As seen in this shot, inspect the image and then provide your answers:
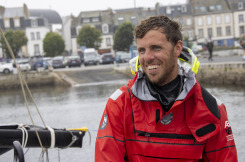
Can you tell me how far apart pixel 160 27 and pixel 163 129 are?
64 centimetres

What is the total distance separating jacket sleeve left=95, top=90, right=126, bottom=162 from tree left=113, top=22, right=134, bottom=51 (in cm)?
6425

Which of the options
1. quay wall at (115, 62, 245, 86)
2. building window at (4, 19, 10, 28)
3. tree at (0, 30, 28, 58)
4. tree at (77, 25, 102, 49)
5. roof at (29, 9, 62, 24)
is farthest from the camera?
roof at (29, 9, 62, 24)

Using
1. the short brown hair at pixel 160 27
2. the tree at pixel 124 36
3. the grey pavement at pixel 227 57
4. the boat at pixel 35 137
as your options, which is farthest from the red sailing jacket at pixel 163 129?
the tree at pixel 124 36

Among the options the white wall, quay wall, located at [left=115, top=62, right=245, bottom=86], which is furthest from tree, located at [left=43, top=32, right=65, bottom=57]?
quay wall, located at [left=115, top=62, right=245, bottom=86]

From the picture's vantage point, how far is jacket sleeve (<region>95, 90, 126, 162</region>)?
254cm

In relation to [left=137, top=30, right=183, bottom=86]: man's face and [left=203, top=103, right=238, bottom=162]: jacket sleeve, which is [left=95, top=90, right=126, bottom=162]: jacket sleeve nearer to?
[left=137, top=30, right=183, bottom=86]: man's face

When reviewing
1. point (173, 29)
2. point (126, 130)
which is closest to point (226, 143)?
point (126, 130)

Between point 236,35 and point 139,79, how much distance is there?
261 ft

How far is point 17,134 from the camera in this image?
5.84 metres

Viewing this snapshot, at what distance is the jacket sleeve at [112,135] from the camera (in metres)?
2.54

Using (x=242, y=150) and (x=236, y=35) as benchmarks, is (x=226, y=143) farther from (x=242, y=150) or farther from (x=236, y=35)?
(x=236, y=35)

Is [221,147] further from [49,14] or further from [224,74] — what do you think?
[49,14]

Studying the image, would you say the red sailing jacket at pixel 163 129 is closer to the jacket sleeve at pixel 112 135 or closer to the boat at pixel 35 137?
the jacket sleeve at pixel 112 135

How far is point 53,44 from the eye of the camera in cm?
6981
